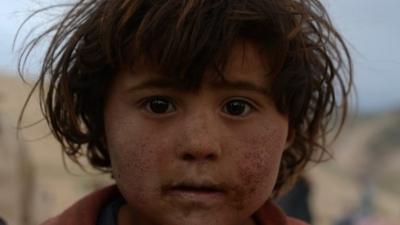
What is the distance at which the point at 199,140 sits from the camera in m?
2.31

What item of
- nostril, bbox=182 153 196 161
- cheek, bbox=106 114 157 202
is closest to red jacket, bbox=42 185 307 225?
cheek, bbox=106 114 157 202

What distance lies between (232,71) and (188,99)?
0.12 m

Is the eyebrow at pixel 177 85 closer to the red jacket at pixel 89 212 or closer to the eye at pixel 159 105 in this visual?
the eye at pixel 159 105

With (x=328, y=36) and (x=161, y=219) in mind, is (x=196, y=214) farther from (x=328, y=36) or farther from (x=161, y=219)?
(x=328, y=36)

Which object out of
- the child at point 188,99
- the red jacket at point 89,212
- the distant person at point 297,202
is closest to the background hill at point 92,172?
the distant person at point 297,202

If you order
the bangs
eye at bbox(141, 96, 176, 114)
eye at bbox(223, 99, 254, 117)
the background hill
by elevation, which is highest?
the bangs

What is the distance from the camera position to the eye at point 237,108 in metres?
2.39

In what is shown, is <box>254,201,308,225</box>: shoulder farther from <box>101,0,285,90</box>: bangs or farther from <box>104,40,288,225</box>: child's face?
<box>101,0,285,90</box>: bangs

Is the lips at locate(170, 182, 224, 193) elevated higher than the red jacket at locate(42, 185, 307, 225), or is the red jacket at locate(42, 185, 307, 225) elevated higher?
the lips at locate(170, 182, 224, 193)

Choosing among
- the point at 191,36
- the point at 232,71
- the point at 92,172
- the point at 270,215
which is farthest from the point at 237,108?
the point at 92,172

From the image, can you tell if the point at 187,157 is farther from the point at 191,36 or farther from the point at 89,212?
the point at 89,212

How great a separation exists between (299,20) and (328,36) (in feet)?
0.90

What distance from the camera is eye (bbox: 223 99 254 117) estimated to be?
239cm

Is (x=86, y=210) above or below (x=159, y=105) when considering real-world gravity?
below
